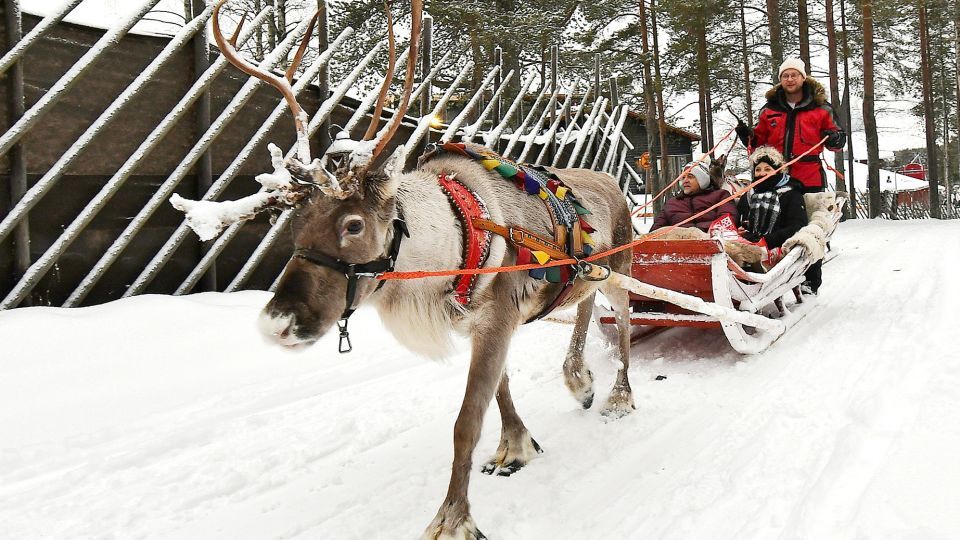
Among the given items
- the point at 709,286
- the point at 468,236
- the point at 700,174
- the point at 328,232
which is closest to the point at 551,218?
the point at 468,236

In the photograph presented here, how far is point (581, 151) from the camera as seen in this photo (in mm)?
11648

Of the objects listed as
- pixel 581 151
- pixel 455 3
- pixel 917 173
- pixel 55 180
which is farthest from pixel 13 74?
pixel 917 173

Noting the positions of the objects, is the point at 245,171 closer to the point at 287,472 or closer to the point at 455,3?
the point at 287,472

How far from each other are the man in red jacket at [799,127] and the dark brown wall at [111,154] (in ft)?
17.8

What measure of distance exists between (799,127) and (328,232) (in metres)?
5.97

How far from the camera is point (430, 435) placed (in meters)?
3.73

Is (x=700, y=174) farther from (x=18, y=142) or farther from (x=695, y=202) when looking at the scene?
(x=18, y=142)

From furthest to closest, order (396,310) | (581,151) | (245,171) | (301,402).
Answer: (581,151)
(245,171)
(301,402)
(396,310)

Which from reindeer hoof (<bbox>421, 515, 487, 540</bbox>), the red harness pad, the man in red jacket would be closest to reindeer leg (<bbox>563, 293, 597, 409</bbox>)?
the red harness pad

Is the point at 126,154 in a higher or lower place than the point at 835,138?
higher

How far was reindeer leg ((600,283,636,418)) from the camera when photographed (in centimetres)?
407

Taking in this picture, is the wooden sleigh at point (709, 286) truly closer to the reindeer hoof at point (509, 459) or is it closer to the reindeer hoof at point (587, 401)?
the reindeer hoof at point (587, 401)

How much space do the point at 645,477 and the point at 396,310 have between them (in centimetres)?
145

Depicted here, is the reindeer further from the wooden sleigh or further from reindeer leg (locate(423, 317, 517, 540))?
the wooden sleigh
